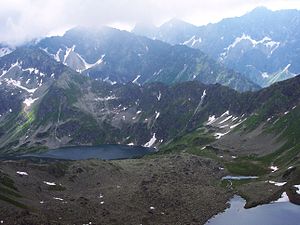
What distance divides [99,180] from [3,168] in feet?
125

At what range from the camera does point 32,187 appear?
157375 millimetres

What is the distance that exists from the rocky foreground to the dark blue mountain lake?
4.66 metres

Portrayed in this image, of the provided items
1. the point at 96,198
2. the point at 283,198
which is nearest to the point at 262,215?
the point at 283,198

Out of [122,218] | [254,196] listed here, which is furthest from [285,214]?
[122,218]

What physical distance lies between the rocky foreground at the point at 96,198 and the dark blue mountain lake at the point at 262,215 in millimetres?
4662

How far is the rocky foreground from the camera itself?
129m

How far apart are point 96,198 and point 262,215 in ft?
176

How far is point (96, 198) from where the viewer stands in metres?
160

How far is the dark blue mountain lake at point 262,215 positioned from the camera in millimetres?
130500

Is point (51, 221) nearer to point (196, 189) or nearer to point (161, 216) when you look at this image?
point (161, 216)

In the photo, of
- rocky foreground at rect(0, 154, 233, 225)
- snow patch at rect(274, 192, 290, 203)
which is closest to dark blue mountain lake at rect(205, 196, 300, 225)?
snow patch at rect(274, 192, 290, 203)

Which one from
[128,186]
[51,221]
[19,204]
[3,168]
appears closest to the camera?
[51,221]

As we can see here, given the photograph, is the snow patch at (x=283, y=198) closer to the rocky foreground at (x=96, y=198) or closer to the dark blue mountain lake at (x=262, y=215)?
the dark blue mountain lake at (x=262, y=215)

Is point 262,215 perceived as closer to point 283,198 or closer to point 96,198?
point 283,198
